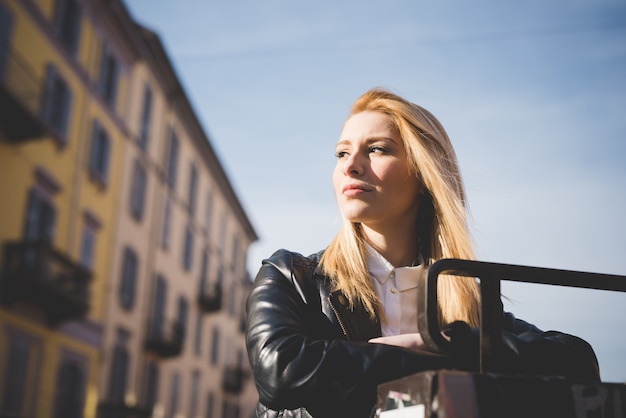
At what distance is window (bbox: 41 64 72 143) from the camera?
16159 mm

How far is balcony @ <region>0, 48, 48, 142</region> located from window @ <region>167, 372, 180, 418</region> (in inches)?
539

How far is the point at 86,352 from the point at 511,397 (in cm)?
1863

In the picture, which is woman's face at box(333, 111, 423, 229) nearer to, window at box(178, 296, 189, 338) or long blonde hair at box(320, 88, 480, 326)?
long blonde hair at box(320, 88, 480, 326)

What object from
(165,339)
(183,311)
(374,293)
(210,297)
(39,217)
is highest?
(210,297)

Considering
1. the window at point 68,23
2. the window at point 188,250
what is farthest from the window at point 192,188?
the window at point 68,23

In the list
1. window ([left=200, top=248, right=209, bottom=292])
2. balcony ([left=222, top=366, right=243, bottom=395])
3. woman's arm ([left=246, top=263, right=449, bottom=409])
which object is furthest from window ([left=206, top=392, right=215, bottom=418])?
woman's arm ([left=246, top=263, right=449, bottom=409])

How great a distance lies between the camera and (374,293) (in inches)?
76.9

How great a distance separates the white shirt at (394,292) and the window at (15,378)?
14.1 meters

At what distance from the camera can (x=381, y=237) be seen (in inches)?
84.3

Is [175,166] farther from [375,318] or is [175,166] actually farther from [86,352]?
[375,318]

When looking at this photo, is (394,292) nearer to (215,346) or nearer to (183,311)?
(183,311)

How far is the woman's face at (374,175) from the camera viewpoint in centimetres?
201

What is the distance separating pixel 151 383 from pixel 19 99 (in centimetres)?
1273

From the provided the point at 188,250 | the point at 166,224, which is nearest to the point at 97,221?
the point at 166,224
